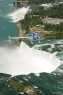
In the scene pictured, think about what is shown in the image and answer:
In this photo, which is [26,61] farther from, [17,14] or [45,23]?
[17,14]

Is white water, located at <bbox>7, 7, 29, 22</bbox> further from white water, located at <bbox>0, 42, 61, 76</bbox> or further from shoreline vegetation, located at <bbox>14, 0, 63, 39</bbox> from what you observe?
white water, located at <bbox>0, 42, 61, 76</bbox>

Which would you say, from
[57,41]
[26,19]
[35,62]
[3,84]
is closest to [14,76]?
[3,84]

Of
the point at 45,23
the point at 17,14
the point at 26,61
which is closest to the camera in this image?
the point at 26,61

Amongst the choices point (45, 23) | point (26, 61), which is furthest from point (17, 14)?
point (26, 61)

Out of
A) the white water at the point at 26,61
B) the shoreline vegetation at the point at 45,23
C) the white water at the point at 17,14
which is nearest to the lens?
the white water at the point at 26,61

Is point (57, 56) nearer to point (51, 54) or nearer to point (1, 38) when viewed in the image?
point (51, 54)

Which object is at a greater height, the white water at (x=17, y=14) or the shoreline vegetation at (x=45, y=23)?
the shoreline vegetation at (x=45, y=23)

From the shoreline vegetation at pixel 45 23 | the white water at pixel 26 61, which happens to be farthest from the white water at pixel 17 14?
the white water at pixel 26 61

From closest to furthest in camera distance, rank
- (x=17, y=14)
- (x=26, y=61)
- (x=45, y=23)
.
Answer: (x=26, y=61)
(x=45, y=23)
(x=17, y=14)

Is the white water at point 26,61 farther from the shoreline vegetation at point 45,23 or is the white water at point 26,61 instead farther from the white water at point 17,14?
the white water at point 17,14
